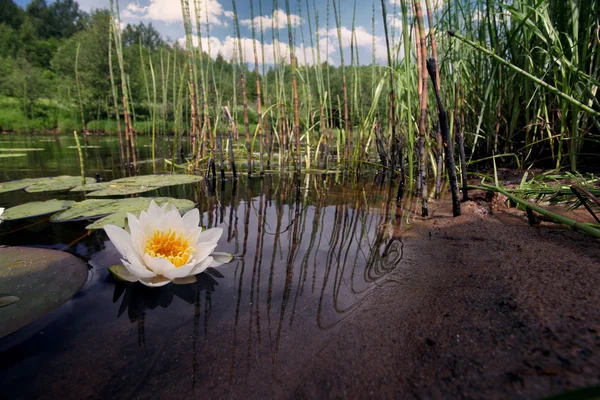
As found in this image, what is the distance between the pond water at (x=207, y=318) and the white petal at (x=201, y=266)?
0.05 metres

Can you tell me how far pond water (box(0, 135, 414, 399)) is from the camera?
Answer: 50 cm

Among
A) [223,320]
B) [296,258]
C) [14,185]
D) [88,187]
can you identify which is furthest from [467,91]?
[14,185]

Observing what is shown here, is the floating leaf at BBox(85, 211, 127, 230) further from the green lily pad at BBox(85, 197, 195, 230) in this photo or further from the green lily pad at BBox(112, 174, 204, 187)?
the green lily pad at BBox(112, 174, 204, 187)

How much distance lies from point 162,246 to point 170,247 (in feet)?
0.07

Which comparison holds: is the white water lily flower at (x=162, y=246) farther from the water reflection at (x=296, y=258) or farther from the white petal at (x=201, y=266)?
the water reflection at (x=296, y=258)

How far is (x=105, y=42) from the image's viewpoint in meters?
18.2

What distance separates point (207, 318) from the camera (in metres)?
0.69

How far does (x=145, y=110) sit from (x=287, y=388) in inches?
894

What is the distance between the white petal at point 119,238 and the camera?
81cm

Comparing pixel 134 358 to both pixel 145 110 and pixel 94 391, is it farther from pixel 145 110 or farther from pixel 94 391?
pixel 145 110

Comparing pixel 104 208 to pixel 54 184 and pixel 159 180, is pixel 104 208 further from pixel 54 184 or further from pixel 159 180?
pixel 54 184

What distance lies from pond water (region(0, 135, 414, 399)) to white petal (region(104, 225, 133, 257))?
12cm

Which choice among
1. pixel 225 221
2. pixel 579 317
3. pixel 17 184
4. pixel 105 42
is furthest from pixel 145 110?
pixel 579 317

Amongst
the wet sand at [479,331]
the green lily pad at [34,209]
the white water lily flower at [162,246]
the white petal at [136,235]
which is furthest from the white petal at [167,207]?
the green lily pad at [34,209]
